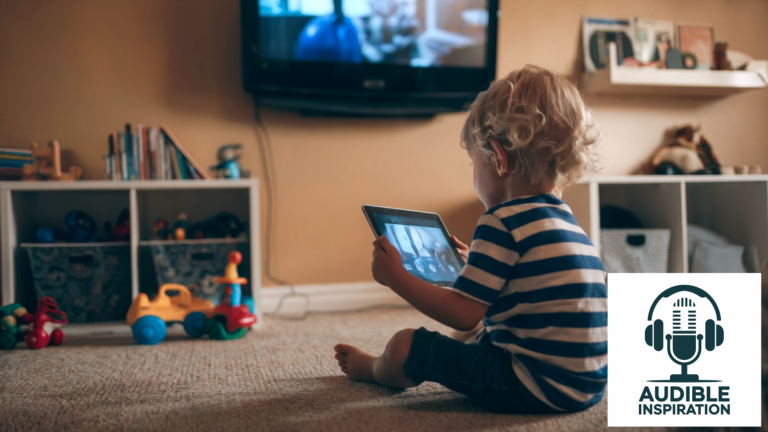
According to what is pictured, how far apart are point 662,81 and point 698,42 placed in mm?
339

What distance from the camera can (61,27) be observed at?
5.13 ft

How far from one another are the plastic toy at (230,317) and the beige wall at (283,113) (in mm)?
369

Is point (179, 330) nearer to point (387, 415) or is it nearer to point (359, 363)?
point (359, 363)

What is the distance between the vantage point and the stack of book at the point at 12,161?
1438 mm

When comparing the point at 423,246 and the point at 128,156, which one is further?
the point at 128,156

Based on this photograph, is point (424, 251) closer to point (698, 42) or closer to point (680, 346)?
point (680, 346)

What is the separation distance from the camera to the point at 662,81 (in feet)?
5.91

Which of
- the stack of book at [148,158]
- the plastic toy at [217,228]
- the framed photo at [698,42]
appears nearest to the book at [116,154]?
the stack of book at [148,158]

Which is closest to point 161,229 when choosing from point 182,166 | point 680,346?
point 182,166

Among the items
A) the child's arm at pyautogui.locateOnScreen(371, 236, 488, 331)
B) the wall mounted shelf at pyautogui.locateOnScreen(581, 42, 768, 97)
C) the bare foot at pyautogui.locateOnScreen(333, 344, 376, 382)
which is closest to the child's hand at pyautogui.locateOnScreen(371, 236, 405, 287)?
the child's arm at pyautogui.locateOnScreen(371, 236, 488, 331)

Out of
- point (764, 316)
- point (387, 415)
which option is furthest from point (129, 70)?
point (764, 316)

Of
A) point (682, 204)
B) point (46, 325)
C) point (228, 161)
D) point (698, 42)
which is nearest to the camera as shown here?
point (46, 325)

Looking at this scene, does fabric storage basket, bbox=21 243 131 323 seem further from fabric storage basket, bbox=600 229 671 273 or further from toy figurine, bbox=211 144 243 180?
fabric storage basket, bbox=600 229 671 273

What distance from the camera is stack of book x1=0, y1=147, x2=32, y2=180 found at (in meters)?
1.44
